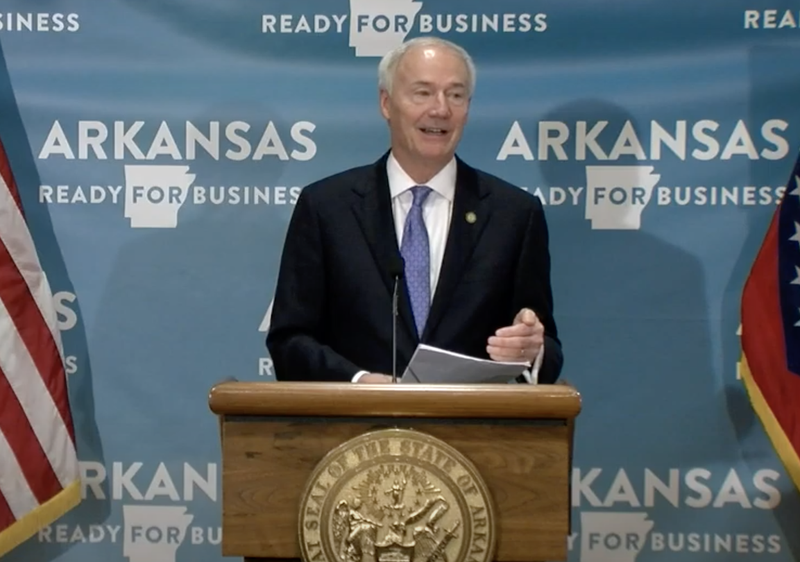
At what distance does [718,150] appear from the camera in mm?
2869

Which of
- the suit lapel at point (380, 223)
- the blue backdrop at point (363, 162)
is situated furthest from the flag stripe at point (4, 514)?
the suit lapel at point (380, 223)

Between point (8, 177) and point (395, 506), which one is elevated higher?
point (8, 177)

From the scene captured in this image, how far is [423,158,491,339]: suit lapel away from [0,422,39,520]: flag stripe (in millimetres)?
1368

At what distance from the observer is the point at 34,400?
2.74m

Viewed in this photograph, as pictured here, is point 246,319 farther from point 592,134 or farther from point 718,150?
point 718,150

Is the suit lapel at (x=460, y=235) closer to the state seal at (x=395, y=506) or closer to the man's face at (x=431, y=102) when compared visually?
the man's face at (x=431, y=102)

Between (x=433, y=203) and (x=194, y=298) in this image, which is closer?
(x=433, y=203)

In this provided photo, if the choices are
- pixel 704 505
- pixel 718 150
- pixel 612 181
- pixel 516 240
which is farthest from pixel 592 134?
pixel 704 505

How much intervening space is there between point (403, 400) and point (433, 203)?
775 millimetres

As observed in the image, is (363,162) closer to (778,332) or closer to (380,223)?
(380,223)

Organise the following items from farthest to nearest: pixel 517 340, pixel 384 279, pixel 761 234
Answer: pixel 761 234, pixel 384 279, pixel 517 340

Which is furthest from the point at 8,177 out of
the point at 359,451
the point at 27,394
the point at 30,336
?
the point at 359,451

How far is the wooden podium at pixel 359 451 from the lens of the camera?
1544 mm

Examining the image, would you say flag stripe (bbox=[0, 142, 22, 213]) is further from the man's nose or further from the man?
the man's nose
